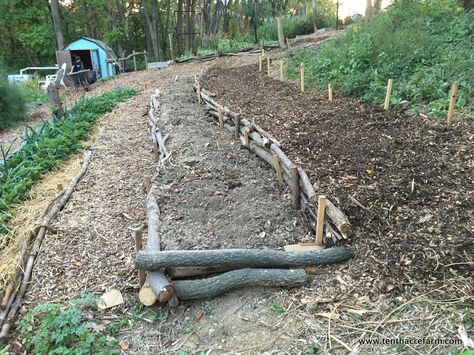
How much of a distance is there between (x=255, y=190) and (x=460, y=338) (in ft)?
8.27

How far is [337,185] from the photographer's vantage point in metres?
3.94

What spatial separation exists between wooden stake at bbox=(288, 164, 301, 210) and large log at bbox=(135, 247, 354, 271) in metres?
0.87

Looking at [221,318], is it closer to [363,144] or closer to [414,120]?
[363,144]

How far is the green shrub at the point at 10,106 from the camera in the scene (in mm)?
10398

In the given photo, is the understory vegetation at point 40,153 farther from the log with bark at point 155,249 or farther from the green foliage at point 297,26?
the green foliage at point 297,26

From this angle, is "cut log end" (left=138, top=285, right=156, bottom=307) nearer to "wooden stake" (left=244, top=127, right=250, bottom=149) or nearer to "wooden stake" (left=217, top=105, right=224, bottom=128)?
"wooden stake" (left=244, top=127, right=250, bottom=149)

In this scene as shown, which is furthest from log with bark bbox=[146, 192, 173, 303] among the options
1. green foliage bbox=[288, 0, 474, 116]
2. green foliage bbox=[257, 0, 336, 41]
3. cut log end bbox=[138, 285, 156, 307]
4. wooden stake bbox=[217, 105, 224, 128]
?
green foliage bbox=[257, 0, 336, 41]

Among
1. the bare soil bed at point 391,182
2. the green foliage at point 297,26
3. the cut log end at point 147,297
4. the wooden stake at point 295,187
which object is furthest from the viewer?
the green foliage at point 297,26

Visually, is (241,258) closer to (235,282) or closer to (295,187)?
(235,282)

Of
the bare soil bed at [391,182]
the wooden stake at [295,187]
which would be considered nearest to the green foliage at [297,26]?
the bare soil bed at [391,182]

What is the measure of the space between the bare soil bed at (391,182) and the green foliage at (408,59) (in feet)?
1.88

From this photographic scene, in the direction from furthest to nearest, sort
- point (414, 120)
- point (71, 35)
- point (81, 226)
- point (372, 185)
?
point (71, 35) → point (414, 120) → point (81, 226) → point (372, 185)

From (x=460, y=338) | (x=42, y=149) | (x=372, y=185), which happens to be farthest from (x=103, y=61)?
(x=460, y=338)

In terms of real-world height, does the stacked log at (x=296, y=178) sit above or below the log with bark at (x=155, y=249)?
above
